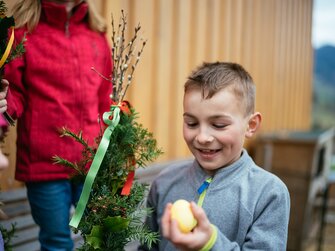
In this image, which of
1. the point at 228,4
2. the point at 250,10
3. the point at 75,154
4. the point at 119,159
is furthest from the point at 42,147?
the point at 250,10

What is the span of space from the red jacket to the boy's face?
74 centimetres

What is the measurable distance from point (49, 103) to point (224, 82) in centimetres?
89

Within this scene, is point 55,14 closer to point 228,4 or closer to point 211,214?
point 211,214

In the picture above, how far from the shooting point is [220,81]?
1502 millimetres

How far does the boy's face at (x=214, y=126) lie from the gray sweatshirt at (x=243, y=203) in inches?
2.6

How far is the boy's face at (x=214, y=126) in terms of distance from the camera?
4.79 feet

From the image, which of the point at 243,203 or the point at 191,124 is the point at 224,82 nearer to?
the point at 191,124

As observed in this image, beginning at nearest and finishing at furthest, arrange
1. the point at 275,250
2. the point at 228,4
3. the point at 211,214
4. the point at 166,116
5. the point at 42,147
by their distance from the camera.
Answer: the point at 275,250 < the point at 211,214 < the point at 42,147 < the point at 166,116 < the point at 228,4

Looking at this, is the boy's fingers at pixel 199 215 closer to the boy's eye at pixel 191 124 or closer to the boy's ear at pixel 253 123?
the boy's eye at pixel 191 124

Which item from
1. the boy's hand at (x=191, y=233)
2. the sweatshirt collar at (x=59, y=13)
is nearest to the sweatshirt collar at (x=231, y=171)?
the boy's hand at (x=191, y=233)

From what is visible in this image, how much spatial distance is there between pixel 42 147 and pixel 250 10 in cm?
461

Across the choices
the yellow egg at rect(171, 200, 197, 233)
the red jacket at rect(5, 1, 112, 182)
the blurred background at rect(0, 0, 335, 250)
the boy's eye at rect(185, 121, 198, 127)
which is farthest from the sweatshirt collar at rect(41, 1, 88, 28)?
the yellow egg at rect(171, 200, 197, 233)

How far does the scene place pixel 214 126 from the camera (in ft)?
4.83

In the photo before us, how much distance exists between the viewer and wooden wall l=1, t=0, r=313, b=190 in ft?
12.0
